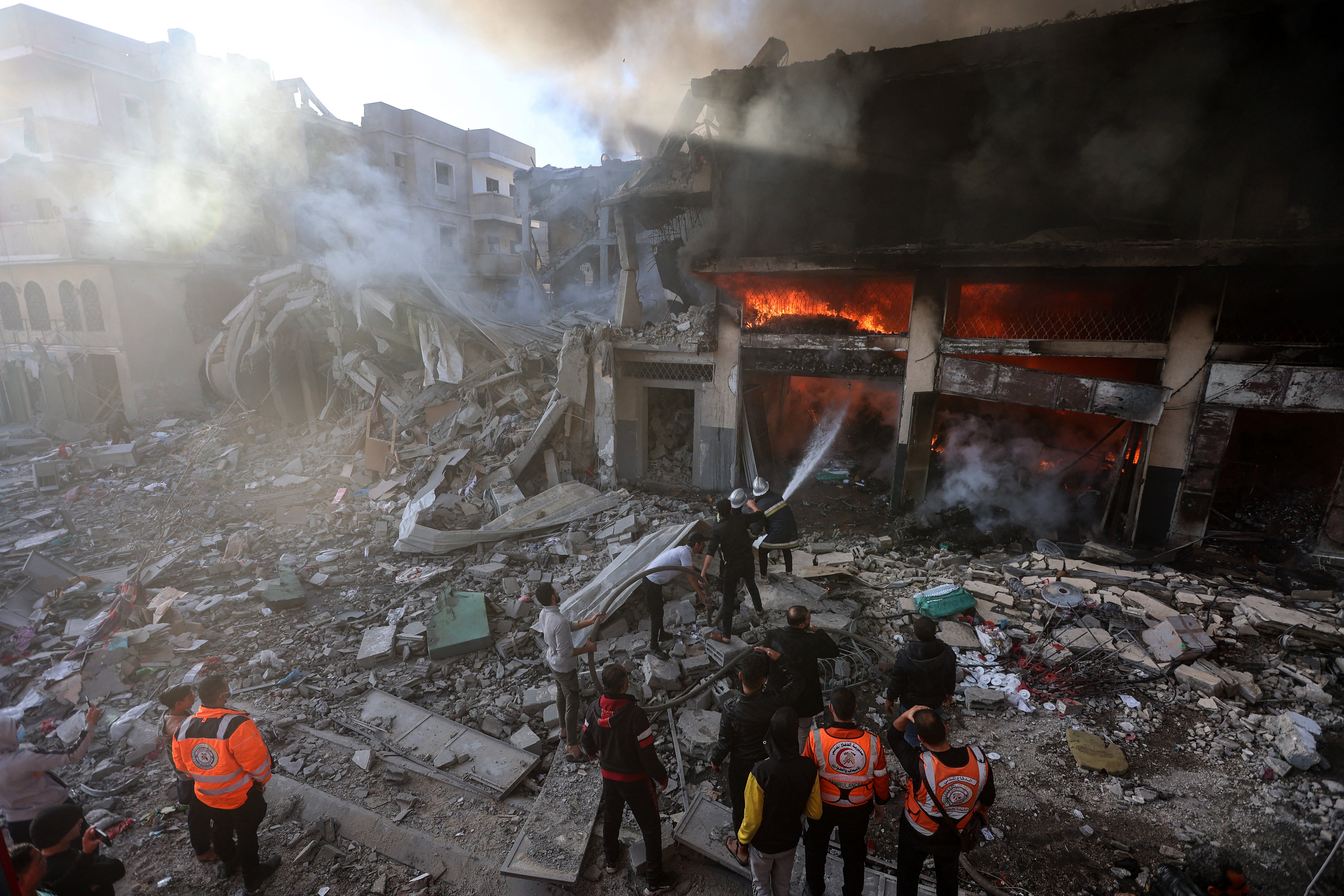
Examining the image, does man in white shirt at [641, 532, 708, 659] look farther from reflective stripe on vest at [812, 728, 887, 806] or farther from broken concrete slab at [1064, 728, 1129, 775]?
broken concrete slab at [1064, 728, 1129, 775]

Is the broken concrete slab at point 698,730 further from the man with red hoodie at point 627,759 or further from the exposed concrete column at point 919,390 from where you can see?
the exposed concrete column at point 919,390

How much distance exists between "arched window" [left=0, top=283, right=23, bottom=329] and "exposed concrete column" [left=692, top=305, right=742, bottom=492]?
25460mm

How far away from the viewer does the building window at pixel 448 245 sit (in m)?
28.3

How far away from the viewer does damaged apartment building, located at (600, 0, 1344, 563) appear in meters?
8.12

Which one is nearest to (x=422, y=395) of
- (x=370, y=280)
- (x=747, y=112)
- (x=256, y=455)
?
(x=370, y=280)

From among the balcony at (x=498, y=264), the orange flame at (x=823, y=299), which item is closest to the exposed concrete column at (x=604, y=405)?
the orange flame at (x=823, y=299)

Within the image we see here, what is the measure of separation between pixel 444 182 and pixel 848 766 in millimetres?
32380

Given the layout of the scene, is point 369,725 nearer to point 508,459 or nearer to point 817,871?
point 817,871

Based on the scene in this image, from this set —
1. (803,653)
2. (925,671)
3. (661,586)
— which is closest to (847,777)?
(803,653)

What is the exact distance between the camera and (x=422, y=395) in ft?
45.6

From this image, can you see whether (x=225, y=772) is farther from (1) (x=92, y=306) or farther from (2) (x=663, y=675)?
(1) (x=92, y=306)

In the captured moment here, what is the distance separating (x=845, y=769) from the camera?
10.9ft

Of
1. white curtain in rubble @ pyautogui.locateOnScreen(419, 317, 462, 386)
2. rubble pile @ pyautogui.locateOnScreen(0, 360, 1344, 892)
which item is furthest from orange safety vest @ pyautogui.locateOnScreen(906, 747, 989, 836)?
white curtain in rubble @ pyautogui.locateOnScreen(419, 317, 462, 386)

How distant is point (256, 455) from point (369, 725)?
40.1 feet
